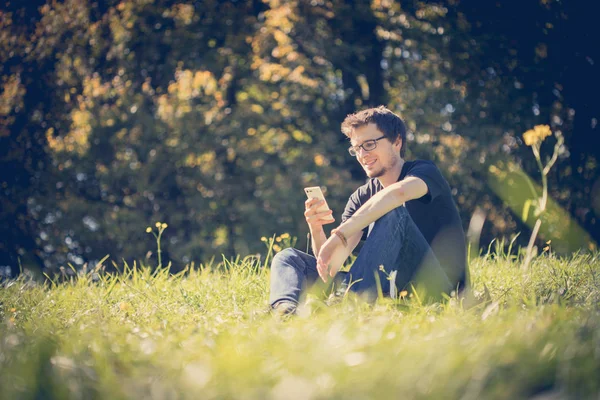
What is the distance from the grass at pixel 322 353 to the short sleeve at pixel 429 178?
0.64m

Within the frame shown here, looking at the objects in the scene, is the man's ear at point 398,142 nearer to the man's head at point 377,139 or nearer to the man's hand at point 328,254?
the man's head at point 377,139

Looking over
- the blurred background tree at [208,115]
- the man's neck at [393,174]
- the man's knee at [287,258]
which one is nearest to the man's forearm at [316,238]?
the man's knee at [287,258]

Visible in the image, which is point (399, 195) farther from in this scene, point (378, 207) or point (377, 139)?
point (377, 139)

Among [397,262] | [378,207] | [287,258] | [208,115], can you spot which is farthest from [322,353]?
[208,115]

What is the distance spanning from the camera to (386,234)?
2.67 metres

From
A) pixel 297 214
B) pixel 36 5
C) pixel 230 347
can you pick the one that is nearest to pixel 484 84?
pixel 297 214

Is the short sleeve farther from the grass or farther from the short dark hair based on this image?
the grass

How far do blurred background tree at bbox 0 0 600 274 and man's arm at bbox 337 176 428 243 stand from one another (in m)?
3.15

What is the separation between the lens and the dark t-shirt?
2.95 meters

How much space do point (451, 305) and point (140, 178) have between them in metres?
4.47

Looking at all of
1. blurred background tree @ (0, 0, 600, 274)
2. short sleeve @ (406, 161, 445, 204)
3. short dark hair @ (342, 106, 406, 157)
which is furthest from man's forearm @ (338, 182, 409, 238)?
blurred background tree @ (0, 0, 600, 274)

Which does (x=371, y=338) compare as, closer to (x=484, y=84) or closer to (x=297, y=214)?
(x=297, y=214)

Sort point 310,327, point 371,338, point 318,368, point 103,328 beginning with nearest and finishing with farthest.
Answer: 1. point 318,368
2. point 371,338
3. point 310,327
4. point 103,328

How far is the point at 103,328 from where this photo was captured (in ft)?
7.67
